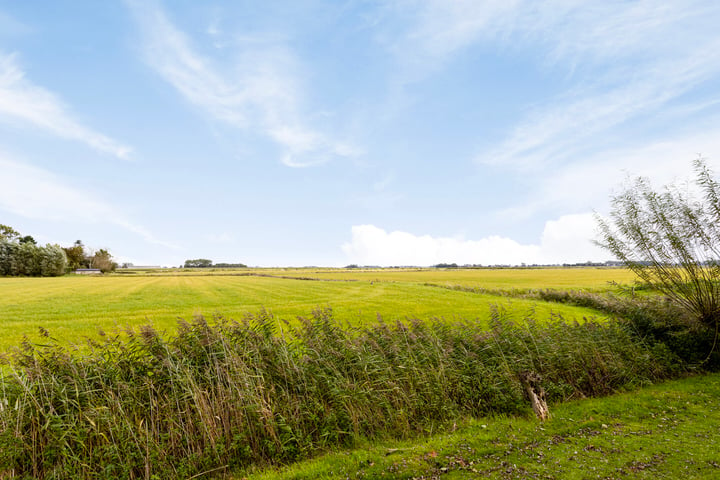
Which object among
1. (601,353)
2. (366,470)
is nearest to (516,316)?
(601,353)

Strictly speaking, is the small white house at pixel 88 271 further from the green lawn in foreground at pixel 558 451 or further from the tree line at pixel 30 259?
the green lawn in foreground at pixel 558 451

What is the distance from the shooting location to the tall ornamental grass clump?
20.4 feet

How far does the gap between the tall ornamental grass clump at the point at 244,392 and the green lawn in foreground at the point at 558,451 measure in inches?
29.9

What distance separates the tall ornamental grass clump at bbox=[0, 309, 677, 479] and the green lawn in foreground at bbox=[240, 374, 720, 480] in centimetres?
76

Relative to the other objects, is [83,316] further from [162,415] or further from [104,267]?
[104,267]

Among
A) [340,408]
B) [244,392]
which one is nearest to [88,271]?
[244,392]

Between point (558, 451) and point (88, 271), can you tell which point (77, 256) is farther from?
point (558, 451)

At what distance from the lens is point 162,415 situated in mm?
6922

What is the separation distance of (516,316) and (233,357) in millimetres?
24803

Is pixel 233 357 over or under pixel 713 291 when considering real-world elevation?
under

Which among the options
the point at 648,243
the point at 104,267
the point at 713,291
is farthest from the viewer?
the point at 104,267

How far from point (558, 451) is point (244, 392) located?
6492 mm

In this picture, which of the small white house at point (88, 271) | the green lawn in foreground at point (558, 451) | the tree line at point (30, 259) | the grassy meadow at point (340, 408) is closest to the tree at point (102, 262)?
the small white house at point (88, 271)

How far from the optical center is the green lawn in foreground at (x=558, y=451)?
5684 millimetres
